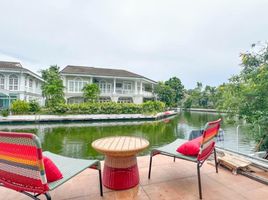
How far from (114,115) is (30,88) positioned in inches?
513

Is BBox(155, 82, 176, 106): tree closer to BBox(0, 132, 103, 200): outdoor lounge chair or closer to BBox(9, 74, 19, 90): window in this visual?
BBox(9, 74, 19, 90): window

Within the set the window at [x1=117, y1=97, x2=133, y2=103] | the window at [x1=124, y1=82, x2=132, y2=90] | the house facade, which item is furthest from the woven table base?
the window at [x1=124, y1=82, x2=132, y2=90]

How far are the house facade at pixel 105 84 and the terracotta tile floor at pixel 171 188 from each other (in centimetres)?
2359

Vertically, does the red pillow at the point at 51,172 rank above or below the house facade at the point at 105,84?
below

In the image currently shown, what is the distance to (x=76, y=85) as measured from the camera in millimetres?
25344

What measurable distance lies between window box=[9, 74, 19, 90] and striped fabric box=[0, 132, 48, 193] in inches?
913

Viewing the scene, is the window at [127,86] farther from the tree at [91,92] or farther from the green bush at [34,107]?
the green bush at [34,107]

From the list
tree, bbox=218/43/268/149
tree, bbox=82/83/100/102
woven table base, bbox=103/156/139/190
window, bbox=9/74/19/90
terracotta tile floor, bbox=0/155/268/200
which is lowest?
terracotta tile floor, bbox=0/155/268/200

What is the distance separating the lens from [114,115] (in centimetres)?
1956

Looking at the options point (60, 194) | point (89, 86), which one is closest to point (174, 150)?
point (60, 194)

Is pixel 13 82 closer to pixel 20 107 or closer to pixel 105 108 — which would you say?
pixel 20 107

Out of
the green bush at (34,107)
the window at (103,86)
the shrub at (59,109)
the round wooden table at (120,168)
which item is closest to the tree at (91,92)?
the shrub at (59,109)

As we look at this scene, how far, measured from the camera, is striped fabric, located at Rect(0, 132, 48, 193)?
1.40 m

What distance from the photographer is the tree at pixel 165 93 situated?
102 ft
